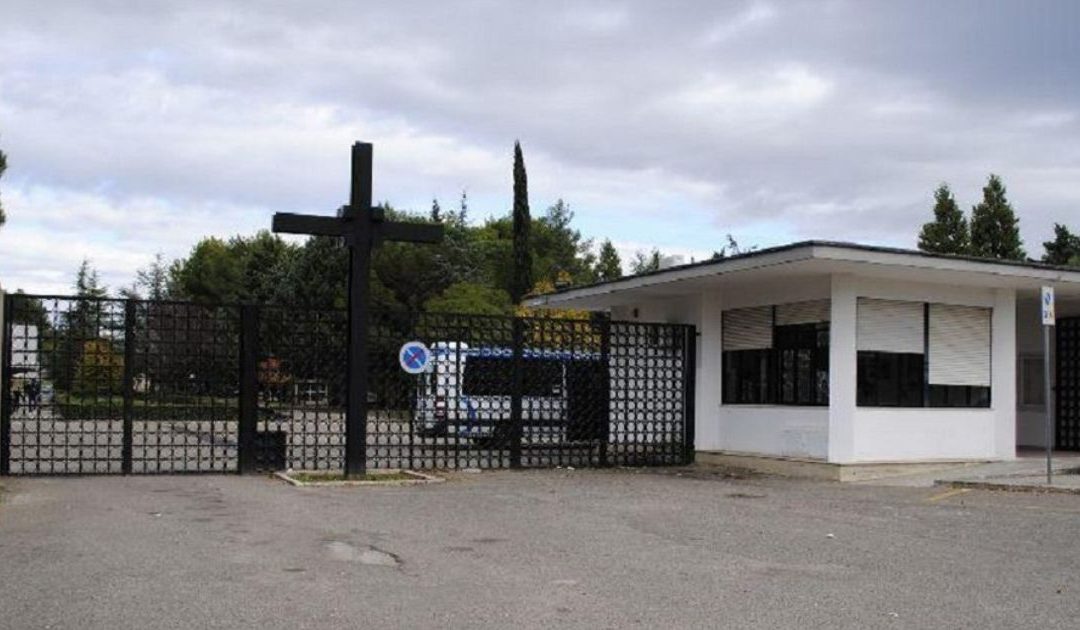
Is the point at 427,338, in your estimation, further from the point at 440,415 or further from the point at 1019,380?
the point at 1019,380

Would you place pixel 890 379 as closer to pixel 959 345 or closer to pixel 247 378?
pixel 959 345

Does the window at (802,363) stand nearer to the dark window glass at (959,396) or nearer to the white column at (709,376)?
the white column at (709,376)

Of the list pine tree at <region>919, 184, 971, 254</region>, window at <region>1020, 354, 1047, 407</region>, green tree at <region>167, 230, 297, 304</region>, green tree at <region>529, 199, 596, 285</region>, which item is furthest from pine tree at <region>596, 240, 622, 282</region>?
window at <region>1020, 354, 1047, 407</region>

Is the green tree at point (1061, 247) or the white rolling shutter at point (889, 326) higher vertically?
the green tree at point (1061, 247)

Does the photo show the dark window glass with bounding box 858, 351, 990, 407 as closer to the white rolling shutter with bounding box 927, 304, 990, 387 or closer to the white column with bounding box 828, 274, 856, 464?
the white rolling shutter with bounding box 927, 304, 990, 387

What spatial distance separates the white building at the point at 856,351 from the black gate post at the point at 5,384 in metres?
10.5

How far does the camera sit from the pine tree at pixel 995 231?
37625mm

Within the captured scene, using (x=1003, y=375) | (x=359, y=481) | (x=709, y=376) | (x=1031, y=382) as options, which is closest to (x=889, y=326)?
(x=1003, y=375)

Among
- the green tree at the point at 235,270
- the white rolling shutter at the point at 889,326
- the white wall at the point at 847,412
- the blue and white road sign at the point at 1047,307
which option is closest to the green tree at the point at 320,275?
the green tree at the point at 235,270

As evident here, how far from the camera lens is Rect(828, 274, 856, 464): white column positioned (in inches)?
685

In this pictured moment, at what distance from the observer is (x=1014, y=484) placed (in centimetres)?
1544

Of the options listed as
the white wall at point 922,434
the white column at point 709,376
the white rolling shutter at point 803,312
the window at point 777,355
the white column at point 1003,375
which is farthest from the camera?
the white column at point 709,376

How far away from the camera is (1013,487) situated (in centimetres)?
1523

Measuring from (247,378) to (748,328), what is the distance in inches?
351
